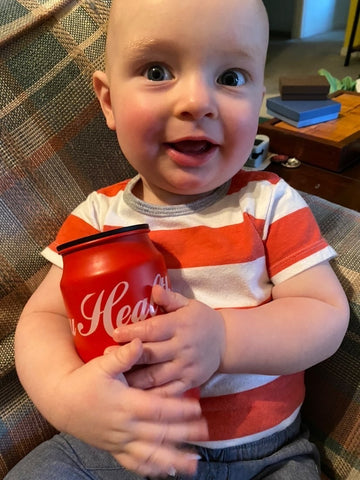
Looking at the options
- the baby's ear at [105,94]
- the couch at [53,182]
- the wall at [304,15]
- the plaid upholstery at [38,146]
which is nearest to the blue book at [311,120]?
the couch at [53,182]

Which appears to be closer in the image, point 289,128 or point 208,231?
point 208,231

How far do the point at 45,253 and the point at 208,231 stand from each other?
0.81 feet

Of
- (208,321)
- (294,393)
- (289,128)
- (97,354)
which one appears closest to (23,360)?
(97,354)

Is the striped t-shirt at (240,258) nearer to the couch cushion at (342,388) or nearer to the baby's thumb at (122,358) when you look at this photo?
the couch cushion at (342,388)

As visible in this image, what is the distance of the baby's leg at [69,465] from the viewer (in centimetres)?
63

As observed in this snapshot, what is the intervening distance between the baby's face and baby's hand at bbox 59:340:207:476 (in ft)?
0.84

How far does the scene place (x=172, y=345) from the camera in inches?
19.7

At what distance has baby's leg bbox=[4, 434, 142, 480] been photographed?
2.07 ft

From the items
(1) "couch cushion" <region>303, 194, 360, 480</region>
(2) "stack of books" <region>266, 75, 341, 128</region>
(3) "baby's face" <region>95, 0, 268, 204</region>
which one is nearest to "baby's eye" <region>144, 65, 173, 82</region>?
(3) "baby's face" <region>95, 0, 268, 204</region>

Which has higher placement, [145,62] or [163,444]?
[145,62]

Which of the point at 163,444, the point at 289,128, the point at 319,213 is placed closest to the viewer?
the point at 163,444

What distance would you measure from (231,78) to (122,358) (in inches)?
14.7

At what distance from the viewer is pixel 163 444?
1.59 feet

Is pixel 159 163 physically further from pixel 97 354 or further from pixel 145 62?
pixel 97 354
